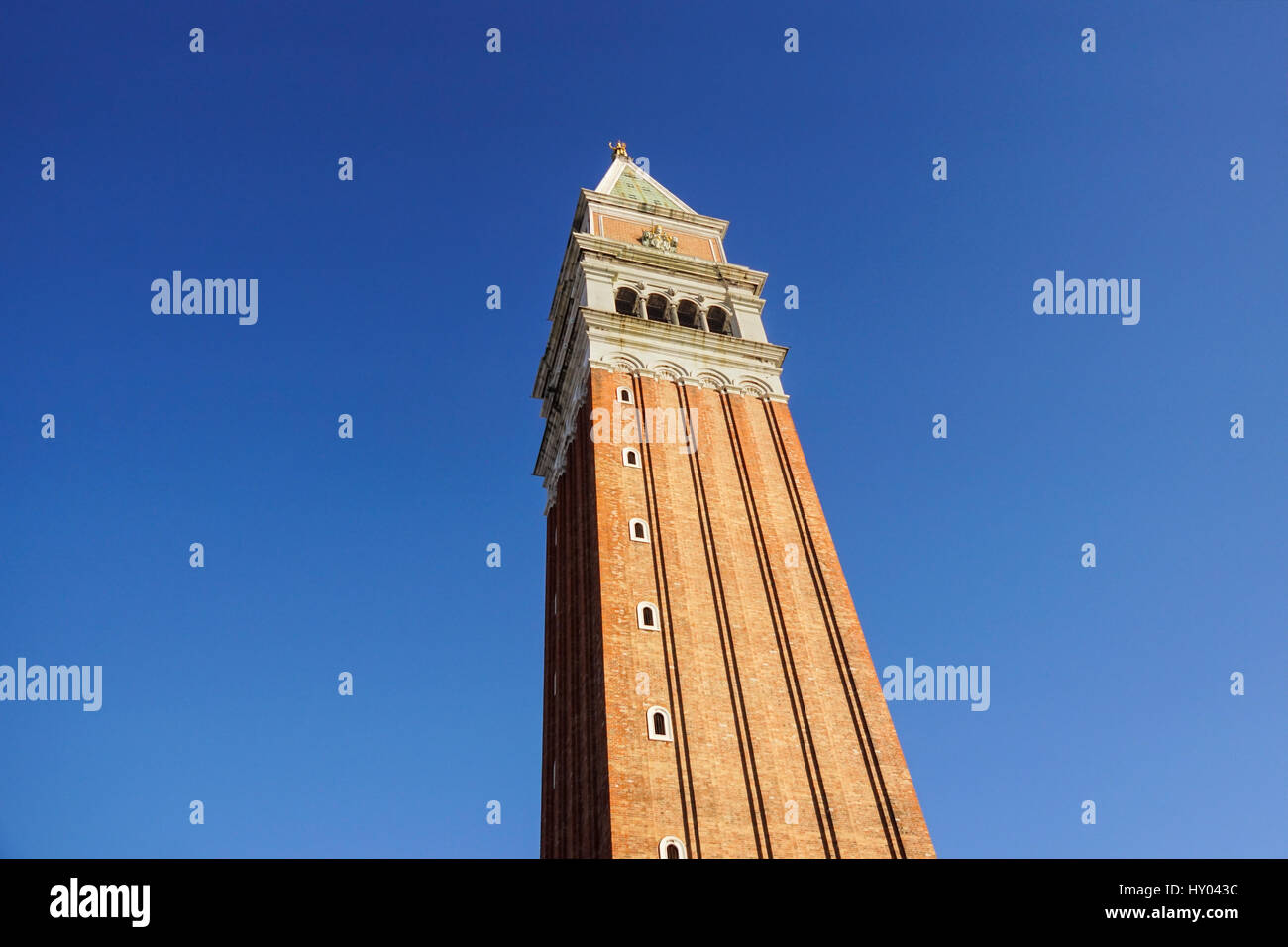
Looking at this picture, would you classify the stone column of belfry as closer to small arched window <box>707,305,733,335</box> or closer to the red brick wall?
the red brick wall

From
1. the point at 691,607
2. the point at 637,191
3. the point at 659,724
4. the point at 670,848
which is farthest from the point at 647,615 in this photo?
the point at 637,191

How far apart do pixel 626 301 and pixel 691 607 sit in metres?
18.6

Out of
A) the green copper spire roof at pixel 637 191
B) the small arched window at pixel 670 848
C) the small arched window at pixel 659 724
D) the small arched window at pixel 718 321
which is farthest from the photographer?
the green copper spire roof at pixel 637 191

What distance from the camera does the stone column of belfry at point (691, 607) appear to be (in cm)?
2858

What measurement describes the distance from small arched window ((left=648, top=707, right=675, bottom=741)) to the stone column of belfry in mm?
66

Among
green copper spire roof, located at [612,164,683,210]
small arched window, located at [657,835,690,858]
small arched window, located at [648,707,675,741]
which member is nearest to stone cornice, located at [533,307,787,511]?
green copper spire roof, located at [612,164,683,210]

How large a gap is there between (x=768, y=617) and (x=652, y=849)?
1039 centimetres

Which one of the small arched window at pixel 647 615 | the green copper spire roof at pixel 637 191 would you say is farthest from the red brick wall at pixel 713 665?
the green copper spire roof at pixel 637 191

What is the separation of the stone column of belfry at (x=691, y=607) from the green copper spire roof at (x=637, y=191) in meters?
8.14

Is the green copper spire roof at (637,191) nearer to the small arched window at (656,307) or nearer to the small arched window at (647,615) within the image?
the small arched window at (656,307)

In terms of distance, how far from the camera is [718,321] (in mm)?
48188

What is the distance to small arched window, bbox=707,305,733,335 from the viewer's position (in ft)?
157
